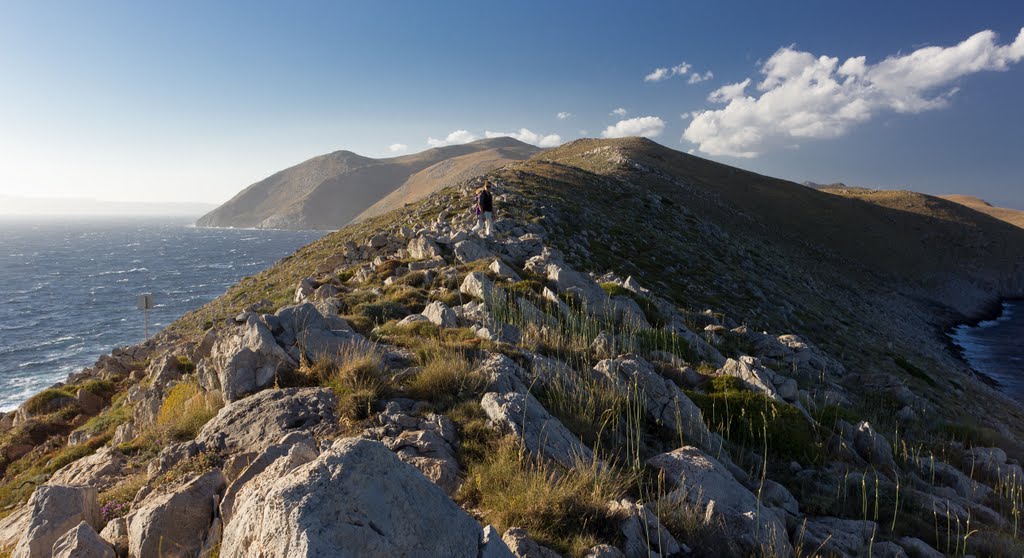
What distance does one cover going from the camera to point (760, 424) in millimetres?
8703

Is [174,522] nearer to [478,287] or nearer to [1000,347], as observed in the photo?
[478,287]

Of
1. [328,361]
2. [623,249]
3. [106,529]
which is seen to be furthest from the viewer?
[623,249]

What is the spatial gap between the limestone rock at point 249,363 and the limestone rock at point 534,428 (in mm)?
3718

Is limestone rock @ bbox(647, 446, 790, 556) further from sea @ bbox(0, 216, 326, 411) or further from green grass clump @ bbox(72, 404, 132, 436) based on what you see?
sea @ bbox(0, 216, 326, 411)

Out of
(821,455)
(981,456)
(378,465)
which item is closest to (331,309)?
(378,465)

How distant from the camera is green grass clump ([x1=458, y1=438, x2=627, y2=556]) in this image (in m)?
4.66

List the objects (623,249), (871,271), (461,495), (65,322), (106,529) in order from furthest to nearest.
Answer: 1. (871,271)
2. (65,322)
3. (623,249)
4. (461,495)
5. (106,529)

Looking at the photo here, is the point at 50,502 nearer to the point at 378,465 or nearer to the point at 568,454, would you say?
the point at 378,465

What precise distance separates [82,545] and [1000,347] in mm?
64908

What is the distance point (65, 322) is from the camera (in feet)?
177

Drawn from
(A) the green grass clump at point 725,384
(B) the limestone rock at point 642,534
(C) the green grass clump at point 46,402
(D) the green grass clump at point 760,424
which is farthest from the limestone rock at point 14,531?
(C) the green grass clump at point 46,402

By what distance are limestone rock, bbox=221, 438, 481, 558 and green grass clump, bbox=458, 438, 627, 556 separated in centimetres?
93

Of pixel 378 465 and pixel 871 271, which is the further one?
pixel 871 271

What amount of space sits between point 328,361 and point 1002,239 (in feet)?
362
